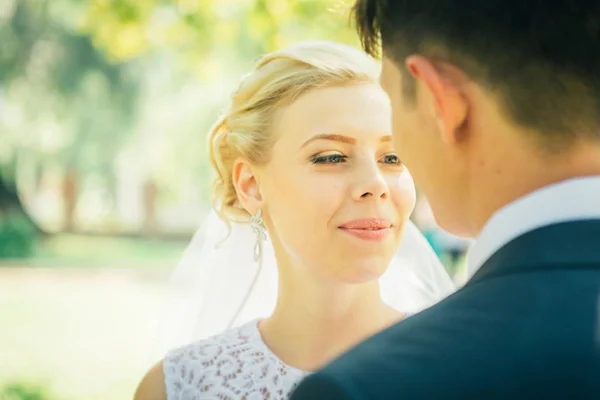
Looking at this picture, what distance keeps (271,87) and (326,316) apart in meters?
0.73

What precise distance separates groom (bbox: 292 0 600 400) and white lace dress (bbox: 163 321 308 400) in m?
1.40

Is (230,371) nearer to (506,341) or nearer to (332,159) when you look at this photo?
(332,159)

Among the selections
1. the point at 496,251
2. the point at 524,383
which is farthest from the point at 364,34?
the point at 524,383

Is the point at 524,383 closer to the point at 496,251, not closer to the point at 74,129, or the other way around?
the point at 496,251

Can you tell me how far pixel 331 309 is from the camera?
2.45m

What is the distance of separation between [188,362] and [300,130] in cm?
85

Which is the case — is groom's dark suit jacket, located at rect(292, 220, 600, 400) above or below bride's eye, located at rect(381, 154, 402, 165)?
below

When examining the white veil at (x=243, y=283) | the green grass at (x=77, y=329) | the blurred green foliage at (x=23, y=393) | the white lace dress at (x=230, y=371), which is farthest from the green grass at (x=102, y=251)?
the white lace dress at (x=230, y=371)

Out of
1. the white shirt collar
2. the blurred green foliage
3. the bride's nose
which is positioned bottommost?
the blurred green foliage

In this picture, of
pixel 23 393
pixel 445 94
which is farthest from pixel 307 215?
pixel 23 393

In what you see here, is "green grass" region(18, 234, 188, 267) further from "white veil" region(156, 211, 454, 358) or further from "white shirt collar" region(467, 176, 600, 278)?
"white shirt collar" region(467, 176, 600, 278)

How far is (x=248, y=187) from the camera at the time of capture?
8.66ft

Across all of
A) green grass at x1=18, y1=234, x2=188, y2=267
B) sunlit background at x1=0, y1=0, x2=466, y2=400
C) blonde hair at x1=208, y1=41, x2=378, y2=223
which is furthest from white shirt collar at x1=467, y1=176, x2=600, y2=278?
green grass at x1=18, y1=234, x2=188, y2=267

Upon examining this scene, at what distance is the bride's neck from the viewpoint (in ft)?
8.01
